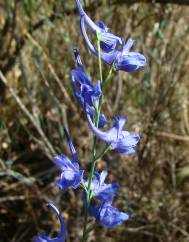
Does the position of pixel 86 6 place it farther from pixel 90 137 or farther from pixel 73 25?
pixel 90 137

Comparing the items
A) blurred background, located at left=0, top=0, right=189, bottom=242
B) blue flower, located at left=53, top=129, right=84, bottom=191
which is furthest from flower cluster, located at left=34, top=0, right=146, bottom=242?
blurred background, located at left=0, top=0, right=189, bottom=242

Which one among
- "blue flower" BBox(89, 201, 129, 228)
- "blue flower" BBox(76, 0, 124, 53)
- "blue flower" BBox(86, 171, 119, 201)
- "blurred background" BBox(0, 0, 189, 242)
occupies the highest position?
"blue flower" BBox(76, 0, 124, 53)

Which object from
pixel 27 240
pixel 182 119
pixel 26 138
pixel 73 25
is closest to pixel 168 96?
pixel 182 119

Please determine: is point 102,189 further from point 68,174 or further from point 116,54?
point 116,54

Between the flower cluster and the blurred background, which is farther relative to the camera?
the blurred background

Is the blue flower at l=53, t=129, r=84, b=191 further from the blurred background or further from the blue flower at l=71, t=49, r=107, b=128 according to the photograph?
the blurred background

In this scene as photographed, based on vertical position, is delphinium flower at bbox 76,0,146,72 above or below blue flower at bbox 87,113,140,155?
above

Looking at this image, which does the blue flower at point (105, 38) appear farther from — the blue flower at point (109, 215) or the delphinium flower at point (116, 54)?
the blue flower at point (109, 215)

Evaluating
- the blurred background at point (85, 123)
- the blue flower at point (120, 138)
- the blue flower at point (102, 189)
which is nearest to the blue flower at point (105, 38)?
the blue flower at point (120, 138)
